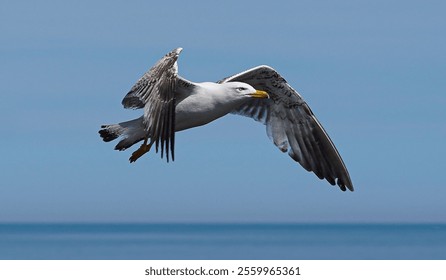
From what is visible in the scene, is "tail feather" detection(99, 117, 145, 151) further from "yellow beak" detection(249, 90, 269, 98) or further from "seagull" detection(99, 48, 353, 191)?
"yellow beak" detection(249, 90, 269, 98)

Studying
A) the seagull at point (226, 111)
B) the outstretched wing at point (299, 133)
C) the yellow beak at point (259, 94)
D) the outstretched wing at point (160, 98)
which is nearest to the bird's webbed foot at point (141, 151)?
the seagull at point (226, 111)

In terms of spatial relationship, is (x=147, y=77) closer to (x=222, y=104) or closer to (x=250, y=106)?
(x=222, y=104)

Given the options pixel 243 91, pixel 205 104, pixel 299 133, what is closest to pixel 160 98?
pixel 205 104

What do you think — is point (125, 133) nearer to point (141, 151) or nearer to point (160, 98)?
point (141, 151)

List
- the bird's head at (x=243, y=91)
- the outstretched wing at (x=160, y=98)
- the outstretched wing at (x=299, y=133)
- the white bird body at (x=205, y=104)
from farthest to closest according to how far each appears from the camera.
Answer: the outstretched wing at (x=299, y=133) → the bird's head at (x=243, y=91) → the white bird body at (x=205, y=104) → the outstretched wing at (x=160, y=98)

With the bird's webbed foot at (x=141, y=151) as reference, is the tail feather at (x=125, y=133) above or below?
above

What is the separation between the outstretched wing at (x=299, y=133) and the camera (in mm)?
14906

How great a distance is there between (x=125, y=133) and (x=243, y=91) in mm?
1646

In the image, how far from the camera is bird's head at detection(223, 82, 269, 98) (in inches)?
529

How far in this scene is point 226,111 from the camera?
44.2ft

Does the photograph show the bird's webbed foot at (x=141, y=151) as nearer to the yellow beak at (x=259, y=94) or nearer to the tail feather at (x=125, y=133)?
the tail feather at (x=125, y=133)

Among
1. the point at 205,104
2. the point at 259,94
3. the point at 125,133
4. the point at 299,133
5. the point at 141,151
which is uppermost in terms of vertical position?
the point at 299,133

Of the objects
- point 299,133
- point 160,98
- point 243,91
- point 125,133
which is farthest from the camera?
point 299,133

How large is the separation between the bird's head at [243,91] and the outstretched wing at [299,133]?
1255 mm
